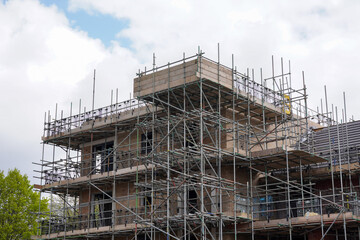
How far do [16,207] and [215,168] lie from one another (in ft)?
66.4

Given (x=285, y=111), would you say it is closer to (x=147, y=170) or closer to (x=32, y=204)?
(x=147, y=170)

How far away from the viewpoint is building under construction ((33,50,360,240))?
2412cm

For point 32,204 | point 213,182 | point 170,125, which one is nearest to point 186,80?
point 170,125

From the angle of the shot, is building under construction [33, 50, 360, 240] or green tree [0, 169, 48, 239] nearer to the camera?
building under construction [33, 50, 360, 240]

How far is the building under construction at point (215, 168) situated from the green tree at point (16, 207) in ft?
35.7

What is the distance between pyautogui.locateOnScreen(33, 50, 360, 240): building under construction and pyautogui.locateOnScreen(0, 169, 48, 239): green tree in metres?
10.9

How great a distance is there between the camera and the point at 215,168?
1033 inches

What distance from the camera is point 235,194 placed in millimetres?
24453

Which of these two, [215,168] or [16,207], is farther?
[16,207]

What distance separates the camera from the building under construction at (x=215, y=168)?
24.1 meters

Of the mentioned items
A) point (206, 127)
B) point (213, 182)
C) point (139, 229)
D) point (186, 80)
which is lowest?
point (139, 229)

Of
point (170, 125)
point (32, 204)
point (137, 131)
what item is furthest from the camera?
point (32, 204)

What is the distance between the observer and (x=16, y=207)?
40.9 meters

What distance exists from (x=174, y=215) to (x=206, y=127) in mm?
4098
